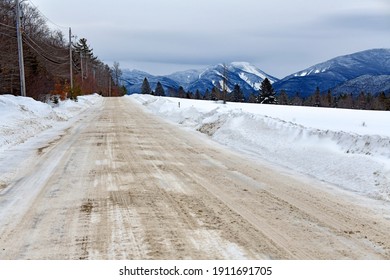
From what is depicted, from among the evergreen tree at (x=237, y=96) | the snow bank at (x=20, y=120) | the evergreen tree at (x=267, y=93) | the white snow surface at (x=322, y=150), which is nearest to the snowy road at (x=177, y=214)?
the white snow surface at (x=322, y=150)

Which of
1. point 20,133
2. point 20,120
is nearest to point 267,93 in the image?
point 20,120

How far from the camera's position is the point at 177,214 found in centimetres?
528

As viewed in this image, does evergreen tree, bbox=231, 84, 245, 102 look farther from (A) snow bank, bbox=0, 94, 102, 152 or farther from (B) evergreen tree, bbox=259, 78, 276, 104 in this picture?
(A) snow bank, bbox=0, 94, 102, 152

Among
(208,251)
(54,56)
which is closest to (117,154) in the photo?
(208,251)

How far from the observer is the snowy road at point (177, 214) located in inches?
162

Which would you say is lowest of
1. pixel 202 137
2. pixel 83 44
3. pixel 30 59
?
pixel 202 137

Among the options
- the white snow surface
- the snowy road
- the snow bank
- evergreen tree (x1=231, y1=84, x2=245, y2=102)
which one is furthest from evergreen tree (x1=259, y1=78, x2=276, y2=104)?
the snowy road

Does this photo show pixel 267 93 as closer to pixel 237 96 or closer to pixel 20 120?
pixel 237 96

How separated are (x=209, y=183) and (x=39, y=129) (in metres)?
11.8

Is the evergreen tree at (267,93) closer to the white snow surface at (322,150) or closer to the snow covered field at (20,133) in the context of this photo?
the snow covered field at (20,133)

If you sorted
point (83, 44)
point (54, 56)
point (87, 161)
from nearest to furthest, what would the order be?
point (87, 161) < point (54, 56) < point (83, 44)

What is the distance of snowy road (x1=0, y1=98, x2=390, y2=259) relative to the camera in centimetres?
412
